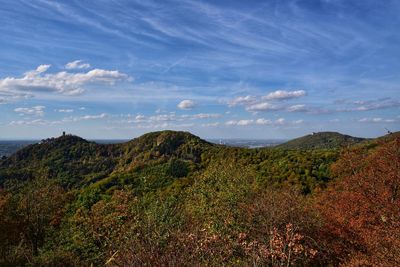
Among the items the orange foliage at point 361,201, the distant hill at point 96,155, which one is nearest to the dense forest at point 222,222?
the orange foliage at point 361,201

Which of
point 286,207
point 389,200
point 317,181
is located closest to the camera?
point 286,207

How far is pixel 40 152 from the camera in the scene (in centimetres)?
15012

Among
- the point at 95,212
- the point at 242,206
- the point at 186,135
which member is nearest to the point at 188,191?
the point at 242,206

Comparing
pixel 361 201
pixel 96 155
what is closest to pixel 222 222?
pixel 361 201

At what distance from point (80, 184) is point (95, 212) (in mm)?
86808

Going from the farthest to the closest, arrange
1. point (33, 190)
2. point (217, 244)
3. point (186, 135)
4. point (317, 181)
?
1. point (186, 135)
2. point (317, 181)
3. point (33, 190)
4. point (217, 244)

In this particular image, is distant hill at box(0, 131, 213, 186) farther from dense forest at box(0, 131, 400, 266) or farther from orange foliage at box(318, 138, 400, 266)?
orange foliage at box(318, 138, 400, 266)

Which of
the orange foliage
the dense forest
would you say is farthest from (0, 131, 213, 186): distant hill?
the orange foliage

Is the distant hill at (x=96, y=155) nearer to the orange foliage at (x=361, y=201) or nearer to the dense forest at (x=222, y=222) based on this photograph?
the dense forest at (x=222, y=222)

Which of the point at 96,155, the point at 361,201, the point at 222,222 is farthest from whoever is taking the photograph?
the point at 96,155

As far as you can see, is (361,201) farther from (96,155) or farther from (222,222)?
(96,155)

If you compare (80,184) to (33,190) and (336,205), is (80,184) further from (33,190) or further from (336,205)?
(336,205)

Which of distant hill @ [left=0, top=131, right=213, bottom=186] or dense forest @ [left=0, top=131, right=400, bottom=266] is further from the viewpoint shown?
distant hill @ [left=0, top=131, right=213, bottom=186]

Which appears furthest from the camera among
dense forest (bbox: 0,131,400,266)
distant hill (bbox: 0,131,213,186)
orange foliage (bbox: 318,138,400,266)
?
distant hill (bbox: 0,131,213,186)
